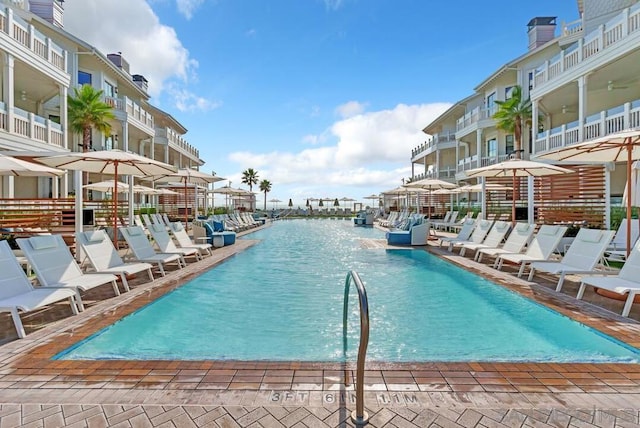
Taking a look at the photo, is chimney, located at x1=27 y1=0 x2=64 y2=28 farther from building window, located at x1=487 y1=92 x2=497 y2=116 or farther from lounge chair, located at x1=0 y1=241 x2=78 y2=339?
building window, located at x1=487 y1=92 x2=497 y2=116

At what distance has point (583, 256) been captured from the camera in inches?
242

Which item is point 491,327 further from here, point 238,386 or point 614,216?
point 614,216

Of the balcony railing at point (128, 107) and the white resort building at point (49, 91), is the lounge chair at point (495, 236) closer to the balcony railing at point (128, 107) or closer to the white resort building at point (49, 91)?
the white resort building at point (49, 91)

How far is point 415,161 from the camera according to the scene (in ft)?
112

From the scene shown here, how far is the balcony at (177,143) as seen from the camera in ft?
82.5

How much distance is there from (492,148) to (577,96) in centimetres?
871

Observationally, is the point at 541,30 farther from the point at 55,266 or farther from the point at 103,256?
the point at 55,266

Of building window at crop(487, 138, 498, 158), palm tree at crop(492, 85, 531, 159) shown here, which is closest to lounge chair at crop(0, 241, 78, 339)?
palm tree at crop(492, 85, 531, 159)

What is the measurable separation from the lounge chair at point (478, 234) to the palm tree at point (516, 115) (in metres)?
9.27

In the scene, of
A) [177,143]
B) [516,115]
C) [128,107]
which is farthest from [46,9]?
[516,115]

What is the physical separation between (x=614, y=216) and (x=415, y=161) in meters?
23.4

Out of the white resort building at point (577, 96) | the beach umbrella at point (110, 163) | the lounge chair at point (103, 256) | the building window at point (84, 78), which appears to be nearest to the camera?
the lounge chair at point (103, 256)

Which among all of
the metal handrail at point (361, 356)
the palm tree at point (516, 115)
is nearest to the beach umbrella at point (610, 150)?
the metal handrail at point (361, 356)

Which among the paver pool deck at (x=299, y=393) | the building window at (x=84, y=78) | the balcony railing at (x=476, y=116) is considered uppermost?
the building window at (x=84, y=78)
